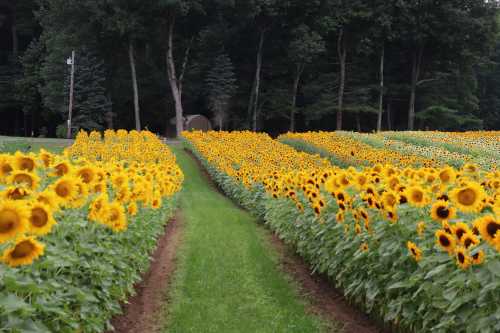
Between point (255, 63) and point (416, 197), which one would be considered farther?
point (255, 63)

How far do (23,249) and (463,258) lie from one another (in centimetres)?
275

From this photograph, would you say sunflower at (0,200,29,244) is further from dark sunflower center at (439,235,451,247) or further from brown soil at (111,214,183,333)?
brown soil at (111,214,183,333)

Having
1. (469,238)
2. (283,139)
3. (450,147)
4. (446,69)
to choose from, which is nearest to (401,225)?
(469,238)

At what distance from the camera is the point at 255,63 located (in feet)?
160

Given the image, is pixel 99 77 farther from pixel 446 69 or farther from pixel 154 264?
pixel 154 264

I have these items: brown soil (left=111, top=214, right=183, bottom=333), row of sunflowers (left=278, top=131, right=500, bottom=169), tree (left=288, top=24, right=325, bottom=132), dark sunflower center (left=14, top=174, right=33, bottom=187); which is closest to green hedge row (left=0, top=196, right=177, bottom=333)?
brown soil (left=111, top=214, right=183, bottom=333)

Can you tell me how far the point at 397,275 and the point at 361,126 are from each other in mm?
48392

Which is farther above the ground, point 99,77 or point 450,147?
point 99,77

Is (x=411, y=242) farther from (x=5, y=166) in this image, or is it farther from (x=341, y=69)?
(x=341, y=69)

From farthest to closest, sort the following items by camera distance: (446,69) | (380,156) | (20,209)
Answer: (446,69) < (380,156) < (20,209)

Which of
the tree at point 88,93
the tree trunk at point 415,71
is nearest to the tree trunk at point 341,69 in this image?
the tree trunk at point 415,71

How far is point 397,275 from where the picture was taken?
5059mm

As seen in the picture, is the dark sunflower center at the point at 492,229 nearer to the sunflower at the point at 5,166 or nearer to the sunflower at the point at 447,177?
the sunflower at the point at 447,177

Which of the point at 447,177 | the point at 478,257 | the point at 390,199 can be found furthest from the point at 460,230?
the point at 447,177
